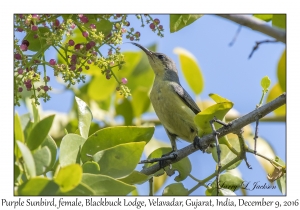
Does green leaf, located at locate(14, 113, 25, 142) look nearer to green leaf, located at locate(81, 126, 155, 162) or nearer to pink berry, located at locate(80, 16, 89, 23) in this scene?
green leaf, located at locate(81, 126, 155, 162)

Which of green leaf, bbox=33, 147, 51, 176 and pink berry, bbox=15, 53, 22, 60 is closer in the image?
green leaf, bbox=33, 147, 51, 176

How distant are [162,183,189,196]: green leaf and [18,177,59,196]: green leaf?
2.93ft

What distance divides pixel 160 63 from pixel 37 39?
2669mm

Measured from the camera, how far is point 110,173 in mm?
2445

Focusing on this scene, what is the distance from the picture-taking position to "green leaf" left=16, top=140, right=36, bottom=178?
6.52 ft

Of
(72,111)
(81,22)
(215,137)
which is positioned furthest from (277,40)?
(72,111)

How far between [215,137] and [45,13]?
117cm

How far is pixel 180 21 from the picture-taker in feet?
9.64

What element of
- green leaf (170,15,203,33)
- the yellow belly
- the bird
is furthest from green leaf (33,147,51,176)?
the yellow belly

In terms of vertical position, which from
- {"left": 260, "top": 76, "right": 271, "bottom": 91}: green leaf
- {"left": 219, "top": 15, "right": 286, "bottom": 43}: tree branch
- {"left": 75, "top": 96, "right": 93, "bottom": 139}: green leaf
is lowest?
{"left": 75, "top": 96, "right": 93, "bottom": 139}: green leaf

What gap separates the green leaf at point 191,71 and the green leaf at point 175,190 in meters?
2.14

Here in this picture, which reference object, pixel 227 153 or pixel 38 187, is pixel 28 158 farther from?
pixel 227 153

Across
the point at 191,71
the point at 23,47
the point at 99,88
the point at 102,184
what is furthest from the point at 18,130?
the point at 191,71

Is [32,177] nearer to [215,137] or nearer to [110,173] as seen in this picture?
[110,173]
